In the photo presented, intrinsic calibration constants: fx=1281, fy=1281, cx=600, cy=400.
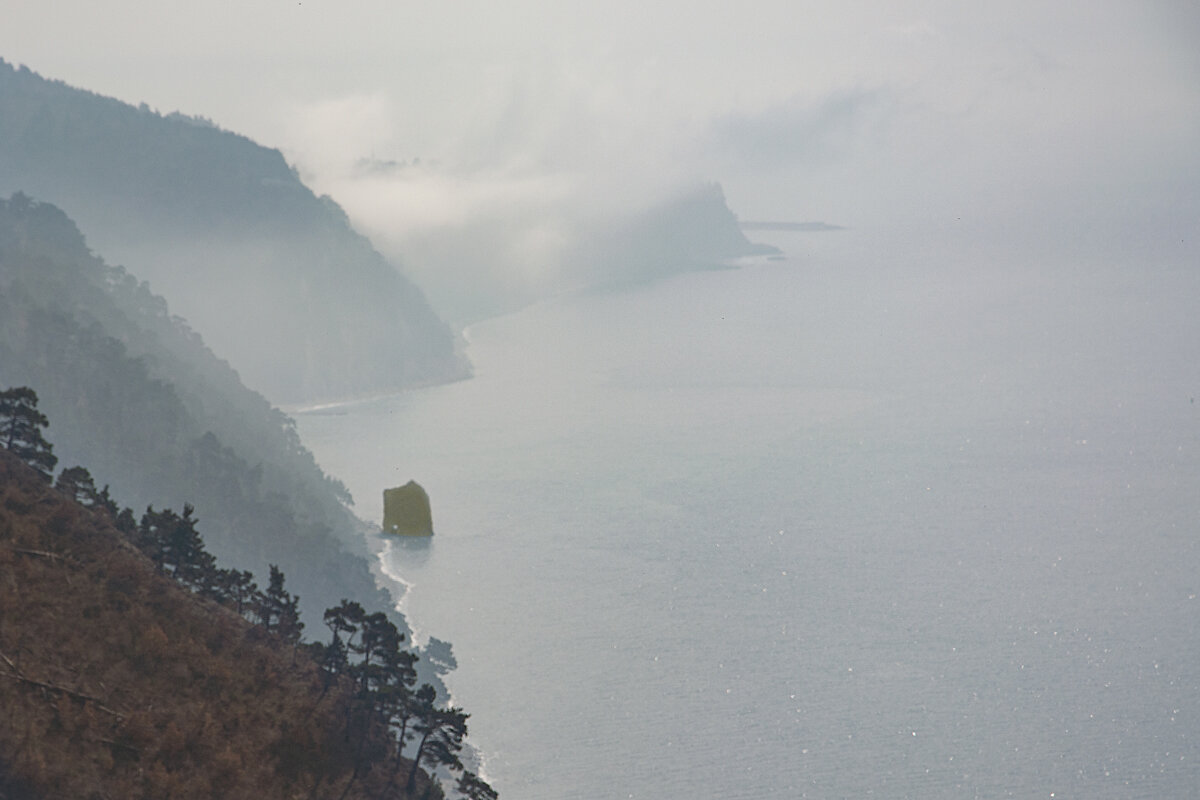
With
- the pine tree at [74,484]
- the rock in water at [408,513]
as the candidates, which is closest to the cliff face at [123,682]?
the pine tree at [74,484]

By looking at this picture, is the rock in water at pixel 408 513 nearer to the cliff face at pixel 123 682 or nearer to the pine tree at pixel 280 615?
the pine tree at pixel 280 615

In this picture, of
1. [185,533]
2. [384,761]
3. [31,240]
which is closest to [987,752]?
[384,761]

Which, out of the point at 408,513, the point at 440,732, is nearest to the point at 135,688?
the point at 440,732

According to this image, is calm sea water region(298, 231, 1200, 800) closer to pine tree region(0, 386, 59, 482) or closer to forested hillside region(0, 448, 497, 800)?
forested hillside region(0, 448, 497, 800)

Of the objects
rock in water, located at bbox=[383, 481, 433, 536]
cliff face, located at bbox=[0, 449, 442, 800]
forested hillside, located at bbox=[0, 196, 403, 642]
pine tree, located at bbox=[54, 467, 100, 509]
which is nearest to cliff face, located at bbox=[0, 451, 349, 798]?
cliff face, located at bbox=[0, 449, 442, 800]

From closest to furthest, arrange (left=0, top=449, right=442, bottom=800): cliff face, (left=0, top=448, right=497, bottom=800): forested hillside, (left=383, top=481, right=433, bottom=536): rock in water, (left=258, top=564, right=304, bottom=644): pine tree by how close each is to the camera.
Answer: (left=0, top=449, right=442, bottom=800): cliff face → (left=0, top=448, right=497, bottom=800): forested hillside → (left=258, top=564, right=304, bottom=644): pine tree → (left=383, top=481, right=433, bottom=536): rock in water

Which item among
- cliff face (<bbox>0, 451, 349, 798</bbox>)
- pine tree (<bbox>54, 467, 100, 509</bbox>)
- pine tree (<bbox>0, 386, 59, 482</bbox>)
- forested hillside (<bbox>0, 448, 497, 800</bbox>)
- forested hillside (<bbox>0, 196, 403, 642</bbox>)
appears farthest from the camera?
forested hillside (<bbox>0, 196, 403, 642</bbox>)

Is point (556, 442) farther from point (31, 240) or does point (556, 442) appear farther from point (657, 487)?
point (31, 240)
